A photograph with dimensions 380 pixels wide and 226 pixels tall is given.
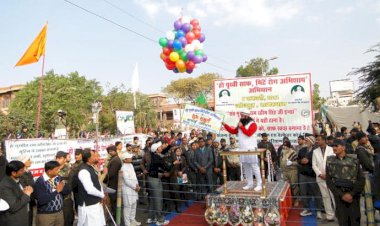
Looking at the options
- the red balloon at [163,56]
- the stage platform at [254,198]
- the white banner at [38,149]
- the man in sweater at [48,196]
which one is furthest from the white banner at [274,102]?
the man in sweater at [48,196]

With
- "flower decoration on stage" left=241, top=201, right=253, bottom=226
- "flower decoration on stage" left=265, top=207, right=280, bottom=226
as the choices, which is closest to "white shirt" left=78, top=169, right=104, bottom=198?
"flower decoration on stage" left=241, top=201, right=253, bottom=226

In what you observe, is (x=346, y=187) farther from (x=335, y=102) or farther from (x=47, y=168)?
(x=335, y=102)

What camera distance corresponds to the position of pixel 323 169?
637 centimetres

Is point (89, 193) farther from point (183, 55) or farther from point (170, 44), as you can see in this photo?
point (170, 44)

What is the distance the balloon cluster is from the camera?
945cm

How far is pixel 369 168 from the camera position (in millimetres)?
5715

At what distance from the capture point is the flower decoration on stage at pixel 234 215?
5973mm

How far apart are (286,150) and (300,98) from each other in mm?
1635

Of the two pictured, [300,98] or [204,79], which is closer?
[300,98]

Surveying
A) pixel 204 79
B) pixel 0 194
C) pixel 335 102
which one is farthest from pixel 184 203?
pixel 204 79

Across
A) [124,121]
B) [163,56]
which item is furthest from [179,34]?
[124,121]

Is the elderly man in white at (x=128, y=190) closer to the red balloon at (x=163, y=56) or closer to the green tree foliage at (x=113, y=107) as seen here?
the red balloon at (x=163, y=56)

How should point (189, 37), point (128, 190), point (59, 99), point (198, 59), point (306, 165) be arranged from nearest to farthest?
1. point (128, 190)
2. point (306, 165)
3. point (189, 37)
4. point (198, 59)
5. point (59, 99)

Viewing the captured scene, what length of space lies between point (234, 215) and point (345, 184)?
211 centimetres
